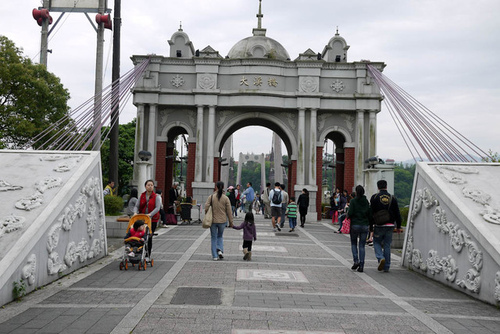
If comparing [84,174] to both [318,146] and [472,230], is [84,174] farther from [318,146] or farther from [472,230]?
[318,146]

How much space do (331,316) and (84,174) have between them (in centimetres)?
495

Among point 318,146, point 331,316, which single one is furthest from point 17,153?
point 318,146

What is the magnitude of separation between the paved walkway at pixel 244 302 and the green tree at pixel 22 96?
592 inches

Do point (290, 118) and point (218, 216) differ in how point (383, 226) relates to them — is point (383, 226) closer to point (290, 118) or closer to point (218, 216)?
point (218, 216)

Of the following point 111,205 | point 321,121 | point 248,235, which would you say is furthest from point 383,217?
point 321,121

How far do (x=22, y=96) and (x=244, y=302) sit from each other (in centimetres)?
1985

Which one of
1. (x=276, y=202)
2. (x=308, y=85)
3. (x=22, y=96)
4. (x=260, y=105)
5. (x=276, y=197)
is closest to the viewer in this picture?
(x=276, y=197)

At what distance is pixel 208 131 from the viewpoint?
79.0 ft

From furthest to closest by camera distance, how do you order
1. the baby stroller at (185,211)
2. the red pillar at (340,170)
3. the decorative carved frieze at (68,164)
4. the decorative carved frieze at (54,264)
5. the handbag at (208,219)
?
the red pillar at (340,170) → the baby stroller at (185,211) → the handbag at (208,219) → the decorative carved frieze at (68,164) → the decorative carved frieze at (54,264)

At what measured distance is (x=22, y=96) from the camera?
22203mm

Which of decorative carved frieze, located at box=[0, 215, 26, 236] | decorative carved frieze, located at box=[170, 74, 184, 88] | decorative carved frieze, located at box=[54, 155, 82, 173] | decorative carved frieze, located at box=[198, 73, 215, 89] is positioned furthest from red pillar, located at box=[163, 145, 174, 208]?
decorative carved frieze, located at box=[0, 215, 26, 236]

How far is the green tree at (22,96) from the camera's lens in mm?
21656

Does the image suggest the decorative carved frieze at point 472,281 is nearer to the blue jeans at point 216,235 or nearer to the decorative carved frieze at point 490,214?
the decorative carved frieze at point 490,214

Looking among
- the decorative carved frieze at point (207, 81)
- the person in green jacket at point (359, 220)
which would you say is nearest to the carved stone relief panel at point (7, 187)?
the person in green jacket at point (359, 220)
